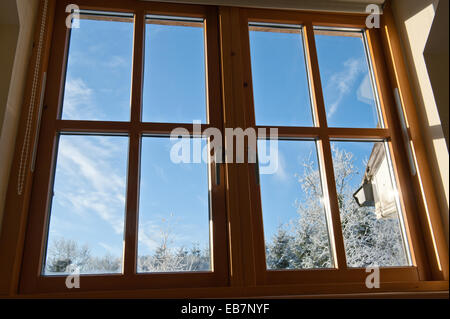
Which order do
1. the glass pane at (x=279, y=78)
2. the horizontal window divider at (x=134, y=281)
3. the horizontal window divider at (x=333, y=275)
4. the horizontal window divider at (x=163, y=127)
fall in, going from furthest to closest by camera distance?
the glass pane at (x=279, y=78), the horizontal window divider at (x=163, y=127), the horizontal window divider at (x=333, y=275), the horizontal window divider at (x=134, y=281)

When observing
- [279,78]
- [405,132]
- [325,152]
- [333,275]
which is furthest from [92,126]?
[405,132]

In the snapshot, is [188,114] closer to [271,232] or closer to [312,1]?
[271,232]

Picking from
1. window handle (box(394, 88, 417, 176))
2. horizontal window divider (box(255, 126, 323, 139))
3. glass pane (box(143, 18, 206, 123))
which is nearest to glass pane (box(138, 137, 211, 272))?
glass pane (box(143, 18, 206, 123))

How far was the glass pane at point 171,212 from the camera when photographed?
5.24 ft

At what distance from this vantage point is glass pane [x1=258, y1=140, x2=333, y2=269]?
1650 mm

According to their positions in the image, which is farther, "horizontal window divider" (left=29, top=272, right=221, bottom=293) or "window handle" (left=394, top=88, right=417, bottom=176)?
"window handle" (left=394, top=88, right=417, bottom=176)

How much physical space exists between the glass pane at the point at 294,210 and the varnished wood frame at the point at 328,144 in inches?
1.4

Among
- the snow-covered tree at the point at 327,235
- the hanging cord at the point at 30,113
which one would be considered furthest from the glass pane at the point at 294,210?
the hanging cord at the point at 30,113

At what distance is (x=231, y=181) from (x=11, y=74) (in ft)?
3.23

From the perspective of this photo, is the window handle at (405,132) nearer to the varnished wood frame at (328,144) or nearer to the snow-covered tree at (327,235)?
the varnished wood frame at (328,144)

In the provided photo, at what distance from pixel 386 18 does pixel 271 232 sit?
1.25 m

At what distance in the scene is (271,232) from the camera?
1673mm

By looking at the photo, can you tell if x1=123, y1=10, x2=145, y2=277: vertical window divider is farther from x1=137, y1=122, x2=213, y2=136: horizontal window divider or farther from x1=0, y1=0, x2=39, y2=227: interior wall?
x1=0, y1=0, x2=39, y2=227: interior wall
